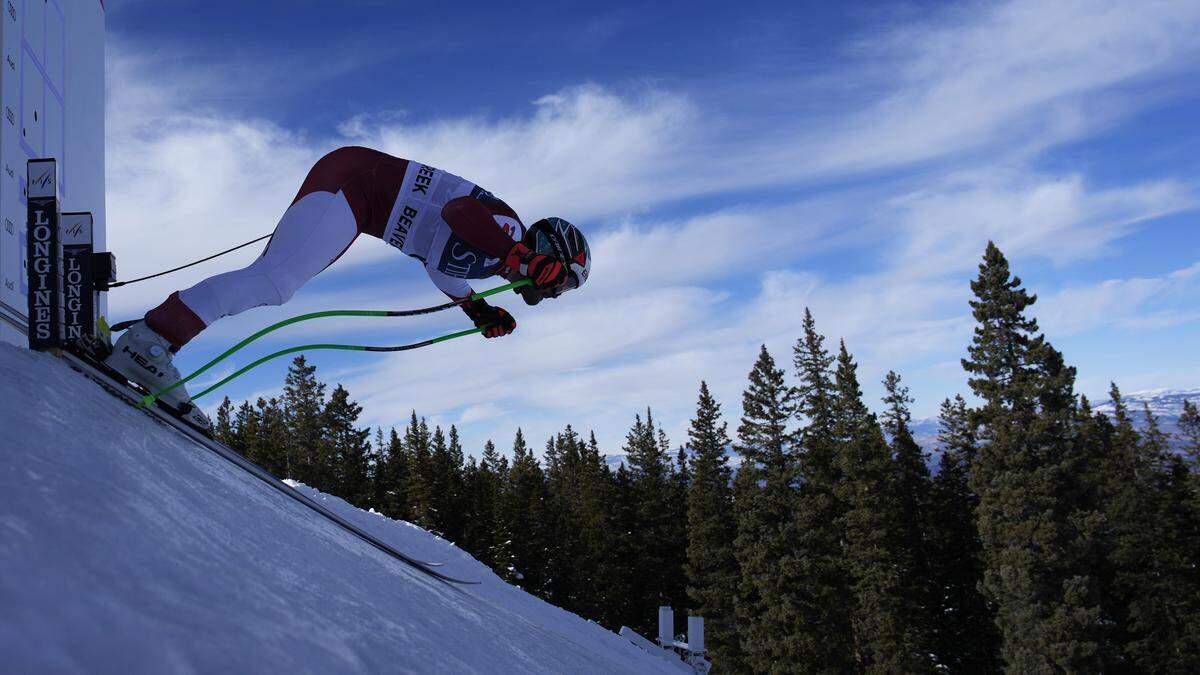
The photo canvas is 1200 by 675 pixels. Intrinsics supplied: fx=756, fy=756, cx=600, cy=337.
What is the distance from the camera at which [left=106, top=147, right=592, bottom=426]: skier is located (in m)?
3.84

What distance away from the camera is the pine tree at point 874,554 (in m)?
29.7

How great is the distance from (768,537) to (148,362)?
3124cm

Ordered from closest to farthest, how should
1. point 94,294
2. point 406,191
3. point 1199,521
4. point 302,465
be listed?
point 94,294
point 406,191
point 1199,521
point 302,465

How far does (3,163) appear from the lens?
478 centimetres

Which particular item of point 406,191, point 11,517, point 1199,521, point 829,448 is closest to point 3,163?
point 406,191

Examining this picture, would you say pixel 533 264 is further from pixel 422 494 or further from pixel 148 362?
pixel 422 494

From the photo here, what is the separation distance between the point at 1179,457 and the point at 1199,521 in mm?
4285

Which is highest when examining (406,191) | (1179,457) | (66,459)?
(406,191)

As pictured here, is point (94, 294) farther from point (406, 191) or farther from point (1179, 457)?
point (1179, 457)

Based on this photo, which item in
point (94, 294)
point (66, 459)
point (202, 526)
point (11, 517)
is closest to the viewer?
point (11, 517)

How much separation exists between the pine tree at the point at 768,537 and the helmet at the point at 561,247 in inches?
1143

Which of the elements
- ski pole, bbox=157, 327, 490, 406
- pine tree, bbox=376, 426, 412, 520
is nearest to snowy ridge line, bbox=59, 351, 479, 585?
ski pole, bbox=157, 327, 490, 406

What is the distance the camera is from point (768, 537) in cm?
3231

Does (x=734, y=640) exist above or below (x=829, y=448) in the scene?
below
